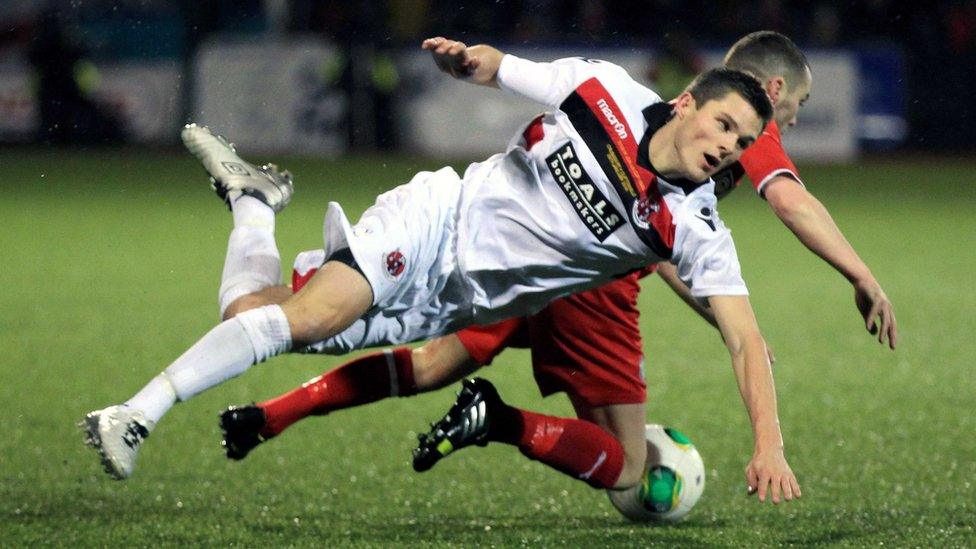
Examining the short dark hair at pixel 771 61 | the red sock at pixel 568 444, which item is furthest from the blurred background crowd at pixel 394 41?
the red sock at pixel 568 444

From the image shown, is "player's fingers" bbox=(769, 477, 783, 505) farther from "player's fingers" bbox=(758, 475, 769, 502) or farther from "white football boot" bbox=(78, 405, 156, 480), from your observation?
"white football boot" bbox=(78, 405, 156, 480)

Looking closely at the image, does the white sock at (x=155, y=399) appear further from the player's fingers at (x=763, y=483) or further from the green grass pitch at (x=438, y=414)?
the player's fingers at (x=763, y=483)

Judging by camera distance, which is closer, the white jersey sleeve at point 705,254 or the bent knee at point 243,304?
the white jersey sleeve at point 705,254

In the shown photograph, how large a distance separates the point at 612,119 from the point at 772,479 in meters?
1.24

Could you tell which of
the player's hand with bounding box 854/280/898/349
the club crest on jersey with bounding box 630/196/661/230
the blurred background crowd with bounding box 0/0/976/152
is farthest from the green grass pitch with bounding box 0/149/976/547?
the blurred background crowd with bounding box 0/0/976/152

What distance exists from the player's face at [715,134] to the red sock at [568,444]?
1.02 meters

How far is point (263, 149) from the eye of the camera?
18.1 meters

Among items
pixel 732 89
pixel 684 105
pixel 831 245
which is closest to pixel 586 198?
pixel 684 105

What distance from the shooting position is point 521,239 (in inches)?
177

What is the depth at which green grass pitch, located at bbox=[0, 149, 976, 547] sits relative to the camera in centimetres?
482

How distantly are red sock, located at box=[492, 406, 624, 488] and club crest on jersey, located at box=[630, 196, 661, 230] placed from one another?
845 millimetres

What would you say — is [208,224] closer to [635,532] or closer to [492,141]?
[492,141]

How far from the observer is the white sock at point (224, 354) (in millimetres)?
4102

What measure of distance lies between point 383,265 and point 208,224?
9337 millimetres
